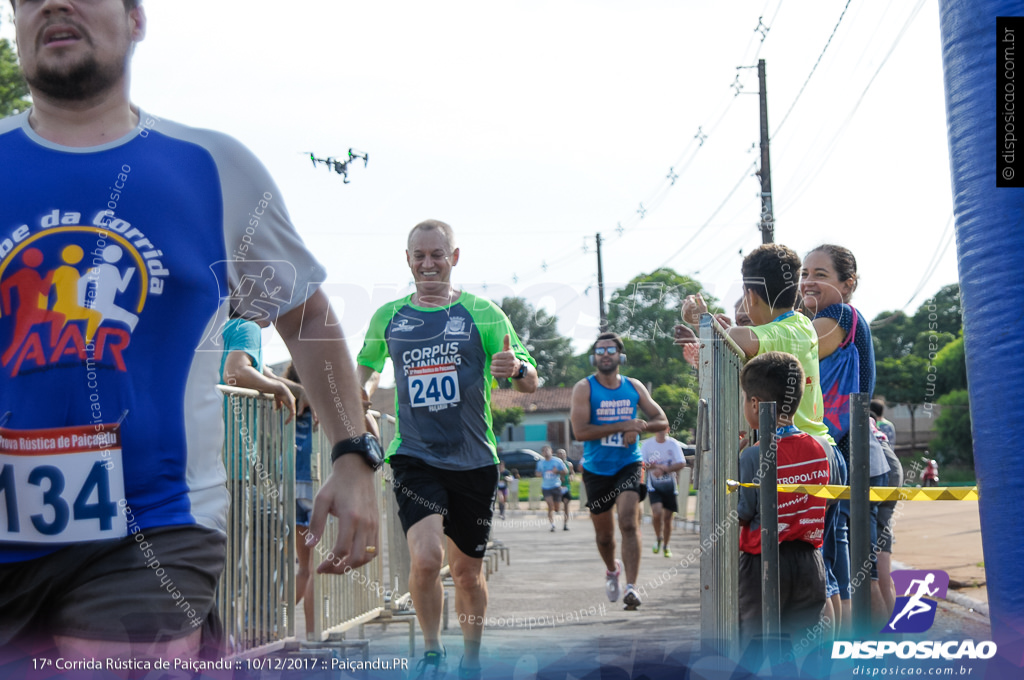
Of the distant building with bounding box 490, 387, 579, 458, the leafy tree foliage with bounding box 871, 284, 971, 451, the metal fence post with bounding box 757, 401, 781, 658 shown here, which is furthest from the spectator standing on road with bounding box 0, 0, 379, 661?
the distant building with bounding box 490, 387, 579, 458

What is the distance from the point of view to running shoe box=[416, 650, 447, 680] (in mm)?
5160

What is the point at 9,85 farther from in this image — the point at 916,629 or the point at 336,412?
the point at 336,412

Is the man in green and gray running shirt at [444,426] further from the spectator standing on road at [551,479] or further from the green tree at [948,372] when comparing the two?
the green tree at [948,372]

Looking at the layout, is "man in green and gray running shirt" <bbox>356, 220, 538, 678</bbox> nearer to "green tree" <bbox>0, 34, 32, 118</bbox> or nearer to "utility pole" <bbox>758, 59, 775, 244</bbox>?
"utility pole" <bbox>758, 59, 775, 244</bbox>

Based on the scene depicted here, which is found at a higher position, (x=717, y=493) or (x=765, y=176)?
(x=765, y=176)

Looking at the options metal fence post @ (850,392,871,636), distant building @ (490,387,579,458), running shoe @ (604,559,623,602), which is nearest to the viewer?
metal fence post @ (850,392,871,636)

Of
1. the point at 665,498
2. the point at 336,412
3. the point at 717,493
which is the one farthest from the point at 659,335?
the point at 665,498

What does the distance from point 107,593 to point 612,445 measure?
23.1 feet

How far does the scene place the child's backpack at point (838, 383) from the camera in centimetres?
522

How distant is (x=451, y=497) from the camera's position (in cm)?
564

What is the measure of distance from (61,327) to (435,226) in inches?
151

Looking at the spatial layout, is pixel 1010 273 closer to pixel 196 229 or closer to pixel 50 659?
pixel 196 229

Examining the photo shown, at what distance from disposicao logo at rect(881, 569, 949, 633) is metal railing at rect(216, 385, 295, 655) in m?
3.08

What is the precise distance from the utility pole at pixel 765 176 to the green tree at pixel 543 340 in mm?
4041
